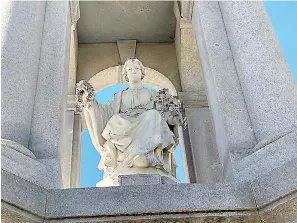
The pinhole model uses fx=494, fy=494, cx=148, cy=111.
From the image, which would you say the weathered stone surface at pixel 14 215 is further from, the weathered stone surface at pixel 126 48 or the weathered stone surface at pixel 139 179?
the weathered stone surface at pixel 126 48

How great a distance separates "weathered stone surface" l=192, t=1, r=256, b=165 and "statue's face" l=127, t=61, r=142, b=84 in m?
0.96

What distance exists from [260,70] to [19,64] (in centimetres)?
297

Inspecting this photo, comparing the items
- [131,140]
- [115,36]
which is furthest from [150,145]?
[115,36]

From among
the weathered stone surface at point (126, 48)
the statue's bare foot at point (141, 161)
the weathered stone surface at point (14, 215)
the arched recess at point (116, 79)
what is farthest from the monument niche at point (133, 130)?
the weathered stone surface at point (126, 48)

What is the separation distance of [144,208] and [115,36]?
748cm

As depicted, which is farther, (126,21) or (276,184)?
(126,21)

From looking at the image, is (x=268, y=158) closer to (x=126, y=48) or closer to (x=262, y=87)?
(x=262, y=87)

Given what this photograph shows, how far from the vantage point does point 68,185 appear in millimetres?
8523

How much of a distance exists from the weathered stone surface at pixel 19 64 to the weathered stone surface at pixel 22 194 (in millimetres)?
1207

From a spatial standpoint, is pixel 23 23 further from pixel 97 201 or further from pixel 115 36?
pixel 115 36

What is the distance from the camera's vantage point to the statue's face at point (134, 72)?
283 inches

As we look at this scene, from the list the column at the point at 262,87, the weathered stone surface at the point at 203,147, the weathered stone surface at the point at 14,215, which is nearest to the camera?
the weathered stone surface at the point at 14,215

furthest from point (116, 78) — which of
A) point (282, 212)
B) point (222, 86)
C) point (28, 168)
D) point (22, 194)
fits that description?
point (282, 212)

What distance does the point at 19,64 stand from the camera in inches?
237
